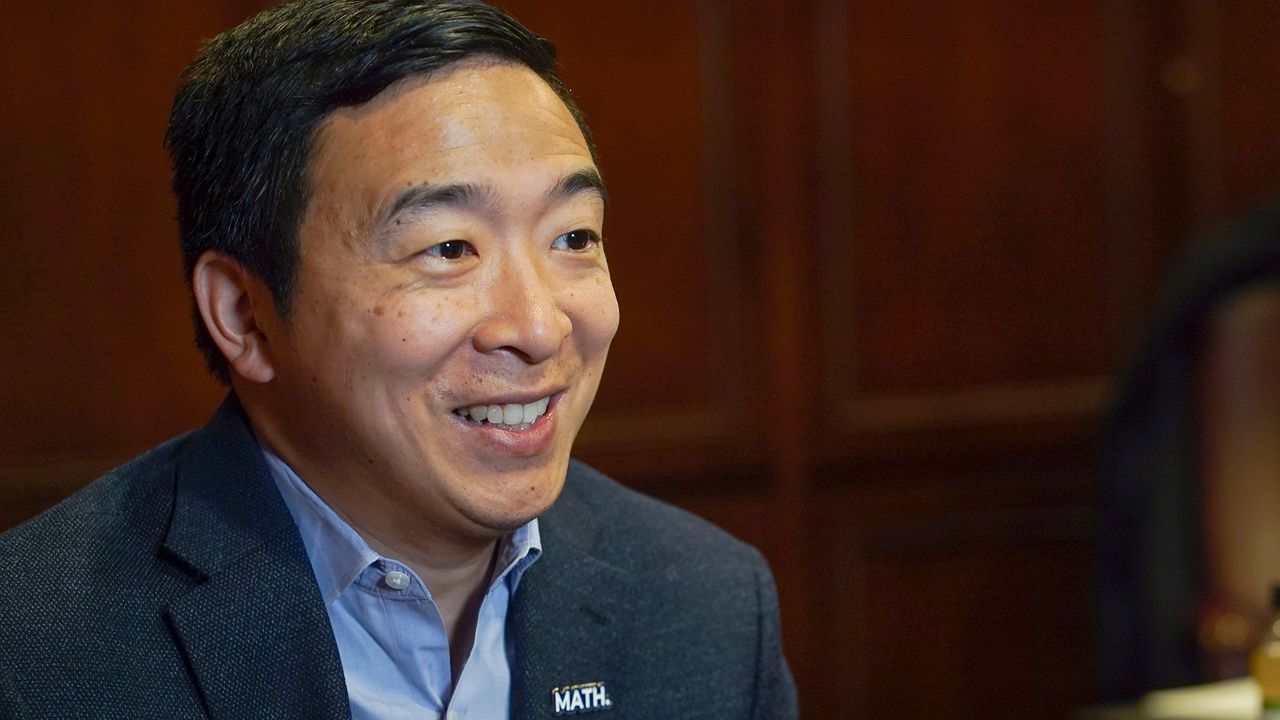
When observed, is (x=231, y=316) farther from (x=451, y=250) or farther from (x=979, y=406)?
(x=979, y=406)

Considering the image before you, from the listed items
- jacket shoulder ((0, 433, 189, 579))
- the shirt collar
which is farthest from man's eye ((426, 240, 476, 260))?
jacket shoulder ((0, 433, 189, 579))

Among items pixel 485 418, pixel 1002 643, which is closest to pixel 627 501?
pixel 485 418

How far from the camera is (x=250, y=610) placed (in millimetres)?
1402

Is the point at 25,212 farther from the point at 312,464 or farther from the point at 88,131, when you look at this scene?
the point at 312,464

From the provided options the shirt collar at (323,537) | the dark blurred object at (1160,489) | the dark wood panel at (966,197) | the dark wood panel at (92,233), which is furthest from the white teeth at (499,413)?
the dark wood panel at (966,197)

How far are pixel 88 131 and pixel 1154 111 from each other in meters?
2.37

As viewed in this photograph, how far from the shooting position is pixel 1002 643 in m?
3.47

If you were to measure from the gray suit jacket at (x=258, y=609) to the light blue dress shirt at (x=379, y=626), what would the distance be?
4cm

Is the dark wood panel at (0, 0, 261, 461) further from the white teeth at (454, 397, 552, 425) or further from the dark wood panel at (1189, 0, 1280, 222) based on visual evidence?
the dark wood panel at (1189, 0, 1280, 222)

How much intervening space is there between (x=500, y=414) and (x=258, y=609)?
298 millimetres

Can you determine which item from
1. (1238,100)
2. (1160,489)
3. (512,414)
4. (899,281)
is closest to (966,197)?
(899,281)

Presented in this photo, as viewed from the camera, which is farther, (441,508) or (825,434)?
(825,434)

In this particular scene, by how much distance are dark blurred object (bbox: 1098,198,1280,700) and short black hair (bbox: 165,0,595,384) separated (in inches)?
26.3

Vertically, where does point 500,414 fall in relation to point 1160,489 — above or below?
above
